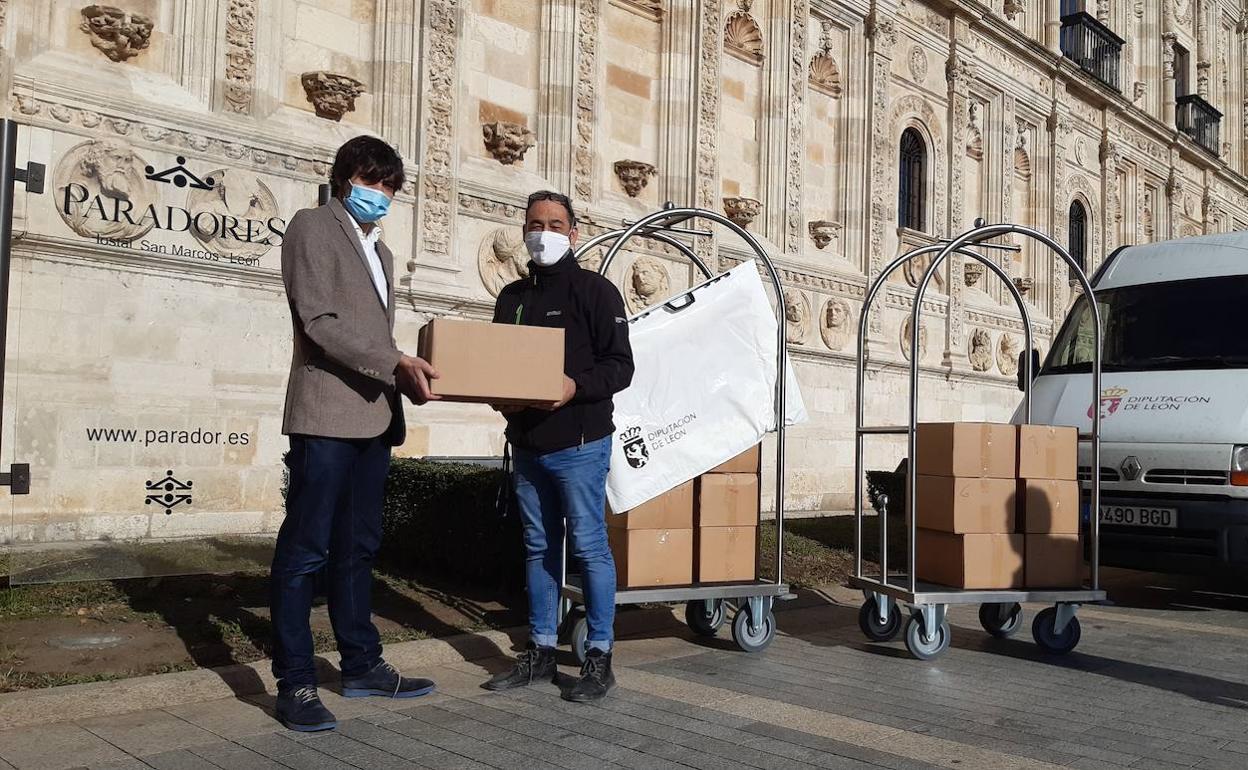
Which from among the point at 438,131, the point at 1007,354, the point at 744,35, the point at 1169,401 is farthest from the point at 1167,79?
the point at 1169,401

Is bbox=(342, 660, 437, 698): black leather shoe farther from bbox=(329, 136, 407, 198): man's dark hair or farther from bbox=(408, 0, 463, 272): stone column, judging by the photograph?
bbox=(408, 0, 463, 272): stone column

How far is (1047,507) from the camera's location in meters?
6.32

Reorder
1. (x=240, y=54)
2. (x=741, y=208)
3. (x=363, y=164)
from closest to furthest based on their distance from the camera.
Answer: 1. (x=363, y=164)
2. (x=240, y=54)
3. (x=741, y=208)

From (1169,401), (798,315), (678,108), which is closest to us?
(1169,401)

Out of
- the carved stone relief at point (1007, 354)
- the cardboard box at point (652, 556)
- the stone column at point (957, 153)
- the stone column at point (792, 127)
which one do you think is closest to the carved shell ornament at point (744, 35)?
the stone column at point (792, 127)

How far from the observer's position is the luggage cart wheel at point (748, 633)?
6047 mm

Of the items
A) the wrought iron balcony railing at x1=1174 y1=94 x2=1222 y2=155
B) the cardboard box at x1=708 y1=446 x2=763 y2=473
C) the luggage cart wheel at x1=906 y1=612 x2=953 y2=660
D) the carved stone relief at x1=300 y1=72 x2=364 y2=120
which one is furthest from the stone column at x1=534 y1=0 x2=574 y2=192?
the wrought iron balcony railing at x1=1174 y1=94 x2=1222 y2=155

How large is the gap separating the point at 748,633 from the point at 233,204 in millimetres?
6490

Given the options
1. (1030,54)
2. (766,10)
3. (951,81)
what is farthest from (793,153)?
(1030,54)

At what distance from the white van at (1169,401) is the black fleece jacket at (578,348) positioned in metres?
4.59

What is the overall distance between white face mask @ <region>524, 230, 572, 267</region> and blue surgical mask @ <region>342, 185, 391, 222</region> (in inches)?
29.8

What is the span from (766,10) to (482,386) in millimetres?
13498

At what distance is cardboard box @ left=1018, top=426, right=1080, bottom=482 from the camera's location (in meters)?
6.30

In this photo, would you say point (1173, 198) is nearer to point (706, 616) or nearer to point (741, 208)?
point (741, 208)
